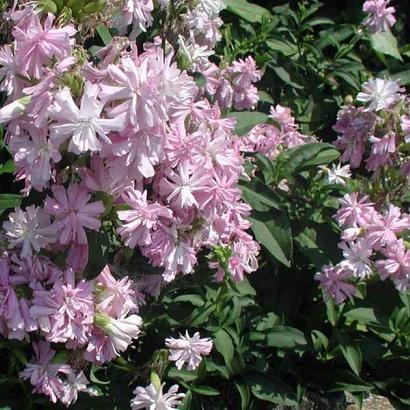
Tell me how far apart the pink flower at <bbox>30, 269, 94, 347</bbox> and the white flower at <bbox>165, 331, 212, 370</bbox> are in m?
0.34

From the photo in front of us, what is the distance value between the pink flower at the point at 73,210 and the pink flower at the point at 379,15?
159 cm

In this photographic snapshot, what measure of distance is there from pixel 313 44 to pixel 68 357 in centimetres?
175

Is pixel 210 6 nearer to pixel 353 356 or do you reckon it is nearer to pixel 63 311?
pixel 63 311

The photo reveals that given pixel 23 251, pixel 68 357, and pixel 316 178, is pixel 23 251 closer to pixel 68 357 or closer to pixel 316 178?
pixel 68 357

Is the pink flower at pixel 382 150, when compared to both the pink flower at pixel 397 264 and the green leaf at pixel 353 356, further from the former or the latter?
the green leaf at pixel 353 356

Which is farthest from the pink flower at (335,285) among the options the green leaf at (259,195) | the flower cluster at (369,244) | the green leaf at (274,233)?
the green leaf at (259,195)

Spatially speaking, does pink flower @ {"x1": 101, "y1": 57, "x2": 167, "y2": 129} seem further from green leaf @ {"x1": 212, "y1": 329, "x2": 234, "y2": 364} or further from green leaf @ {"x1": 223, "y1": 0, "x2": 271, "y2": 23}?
green leaf @ {"x1": 223, "y1": 0, "x2": 271, "y2": 23}

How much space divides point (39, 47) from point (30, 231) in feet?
1.09

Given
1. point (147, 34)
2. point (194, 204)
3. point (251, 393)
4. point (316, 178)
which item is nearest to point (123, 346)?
point (194, 204)

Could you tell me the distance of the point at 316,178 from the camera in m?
2.49

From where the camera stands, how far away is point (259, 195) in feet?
7.21

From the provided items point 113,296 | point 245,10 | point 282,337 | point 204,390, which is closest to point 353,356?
point 282,337

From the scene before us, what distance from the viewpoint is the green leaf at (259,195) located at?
86.0 inches

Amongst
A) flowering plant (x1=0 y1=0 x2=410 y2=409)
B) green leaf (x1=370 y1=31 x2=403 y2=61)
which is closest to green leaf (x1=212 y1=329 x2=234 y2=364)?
flowering plant (x1=0 y1=0 x2=410 y2=409)
